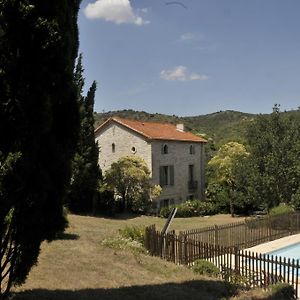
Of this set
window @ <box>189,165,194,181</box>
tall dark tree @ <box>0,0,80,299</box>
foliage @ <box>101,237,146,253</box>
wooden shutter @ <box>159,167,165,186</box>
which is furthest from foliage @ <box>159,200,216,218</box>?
tall dark tree @ <box>0,0,80,299</box>

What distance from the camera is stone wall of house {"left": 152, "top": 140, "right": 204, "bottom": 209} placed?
38.4 meters

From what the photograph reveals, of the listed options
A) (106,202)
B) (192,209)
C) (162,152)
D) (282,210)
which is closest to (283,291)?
Answer: (282,210)

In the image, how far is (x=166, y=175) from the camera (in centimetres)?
3972

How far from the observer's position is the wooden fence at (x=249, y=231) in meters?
20.1

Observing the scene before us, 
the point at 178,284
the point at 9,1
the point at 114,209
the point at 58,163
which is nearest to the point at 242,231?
the point at 178,284

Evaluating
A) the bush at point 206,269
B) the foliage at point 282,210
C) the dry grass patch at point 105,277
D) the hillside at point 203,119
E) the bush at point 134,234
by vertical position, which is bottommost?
the bush at point 206,269

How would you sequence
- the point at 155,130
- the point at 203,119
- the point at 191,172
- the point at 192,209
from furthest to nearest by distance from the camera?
1. the point at 203,119
2. the point at 191,172
3. the point at 155,130
4. the point at 192,209

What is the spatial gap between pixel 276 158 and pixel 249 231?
9.05 metres

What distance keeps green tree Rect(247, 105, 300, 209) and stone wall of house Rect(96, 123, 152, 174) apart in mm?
9554

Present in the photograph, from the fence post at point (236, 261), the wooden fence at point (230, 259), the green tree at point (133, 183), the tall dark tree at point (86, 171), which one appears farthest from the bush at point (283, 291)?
the green tree at point (133, 183)

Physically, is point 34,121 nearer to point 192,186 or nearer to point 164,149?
point 164,149

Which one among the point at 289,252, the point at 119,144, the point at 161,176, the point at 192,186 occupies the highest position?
the point at 119,144

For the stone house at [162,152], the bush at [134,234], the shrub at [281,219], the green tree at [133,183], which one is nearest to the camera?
the bush at [134,234]

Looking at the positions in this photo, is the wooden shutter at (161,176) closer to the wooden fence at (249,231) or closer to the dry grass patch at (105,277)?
the wooden fence at (249,231)
